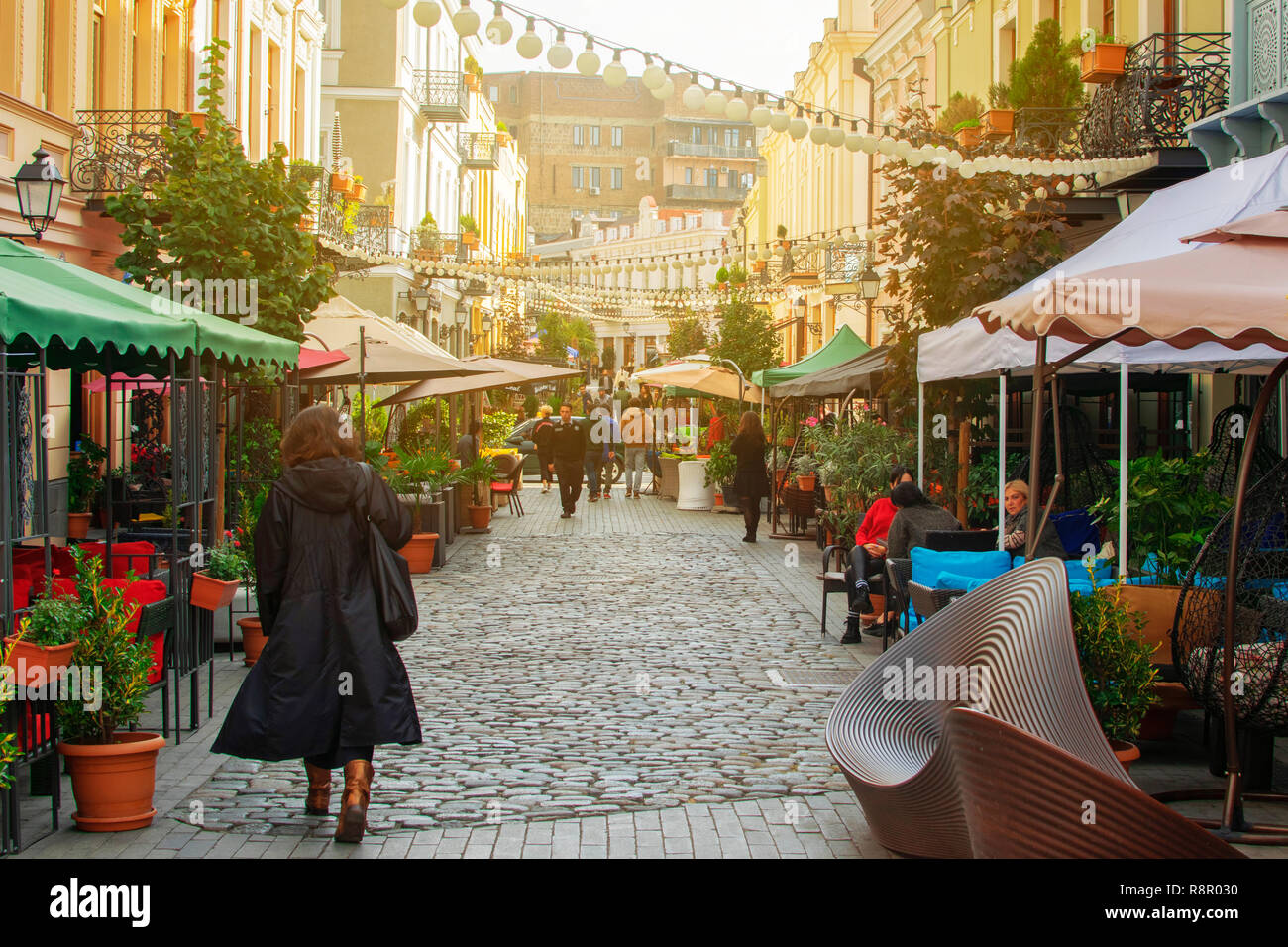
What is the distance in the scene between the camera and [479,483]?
20.3 m

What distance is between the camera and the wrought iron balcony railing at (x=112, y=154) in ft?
52.8

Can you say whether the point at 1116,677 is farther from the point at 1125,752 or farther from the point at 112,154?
the point at 112,154

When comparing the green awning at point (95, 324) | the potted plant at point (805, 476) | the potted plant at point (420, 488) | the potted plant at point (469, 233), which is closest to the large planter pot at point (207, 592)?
the green awning at point (95, 324)

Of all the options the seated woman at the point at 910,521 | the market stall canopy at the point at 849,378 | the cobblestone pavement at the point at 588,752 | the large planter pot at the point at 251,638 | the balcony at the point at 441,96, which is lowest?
the cobblestone pavement at the point at 588,752

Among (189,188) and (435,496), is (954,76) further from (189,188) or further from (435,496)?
(189,188)

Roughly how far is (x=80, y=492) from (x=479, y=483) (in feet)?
19.1

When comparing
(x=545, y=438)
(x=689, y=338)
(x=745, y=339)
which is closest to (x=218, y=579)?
(x=545, y=438)

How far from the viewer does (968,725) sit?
426cm

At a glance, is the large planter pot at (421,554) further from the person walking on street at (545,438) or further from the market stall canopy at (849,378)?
the person walking on street at (545,438)

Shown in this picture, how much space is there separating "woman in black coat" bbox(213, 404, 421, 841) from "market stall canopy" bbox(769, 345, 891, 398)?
10.8m

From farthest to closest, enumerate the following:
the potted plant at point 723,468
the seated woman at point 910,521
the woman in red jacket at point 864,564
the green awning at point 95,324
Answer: the potted plant at point 723,468, the woman in red jacket at point 864,564, the seated woman at point 910,521, the green awning at point 95,324

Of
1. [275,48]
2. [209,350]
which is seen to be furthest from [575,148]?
[209,350]

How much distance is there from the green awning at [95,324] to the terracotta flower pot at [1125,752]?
16.4ft

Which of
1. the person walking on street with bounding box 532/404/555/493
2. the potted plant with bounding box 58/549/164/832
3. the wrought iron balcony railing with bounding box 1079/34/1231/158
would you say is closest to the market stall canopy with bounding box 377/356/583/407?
the person walking on street with bounding box 532/404/555/493
